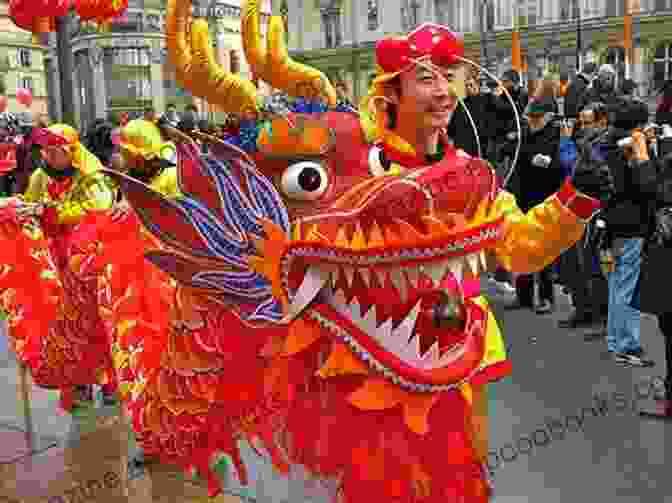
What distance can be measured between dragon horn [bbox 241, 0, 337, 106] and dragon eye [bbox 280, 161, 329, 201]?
A: 1.09ft

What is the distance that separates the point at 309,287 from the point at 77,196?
3.06 m

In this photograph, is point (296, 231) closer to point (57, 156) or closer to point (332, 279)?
point (332, 279)

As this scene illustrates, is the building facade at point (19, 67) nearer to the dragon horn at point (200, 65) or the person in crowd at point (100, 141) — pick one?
the person in crowd at point (100, 141)

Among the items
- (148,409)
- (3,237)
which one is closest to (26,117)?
(3,237)

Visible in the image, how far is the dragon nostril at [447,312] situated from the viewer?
1712mm

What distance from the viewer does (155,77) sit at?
2981 centimetres

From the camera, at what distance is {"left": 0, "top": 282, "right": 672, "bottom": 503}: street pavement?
3.50 metres

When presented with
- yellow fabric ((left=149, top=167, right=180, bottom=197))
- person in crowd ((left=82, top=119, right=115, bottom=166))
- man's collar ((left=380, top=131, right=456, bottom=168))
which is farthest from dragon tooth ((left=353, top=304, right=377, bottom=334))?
person in crowd ((left=82, top=119, right=115, bottom=166))

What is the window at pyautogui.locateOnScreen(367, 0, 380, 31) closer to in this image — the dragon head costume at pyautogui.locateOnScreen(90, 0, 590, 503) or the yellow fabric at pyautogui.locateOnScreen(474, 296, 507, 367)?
the dragon head costume at pyautogui.locateOnScreen(90, 0, 590, 503)

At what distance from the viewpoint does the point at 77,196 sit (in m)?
4.53

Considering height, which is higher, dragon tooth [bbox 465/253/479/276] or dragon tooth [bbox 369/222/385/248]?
dragon tooth [bbox 369/222/385/248]

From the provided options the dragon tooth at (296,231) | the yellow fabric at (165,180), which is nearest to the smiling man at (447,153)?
the dragon tooth at (296,231)

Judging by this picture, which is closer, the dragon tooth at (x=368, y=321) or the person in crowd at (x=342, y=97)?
the dragon tooth at (x=368, y=321)

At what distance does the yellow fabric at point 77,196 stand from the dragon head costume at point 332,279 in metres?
2.23
